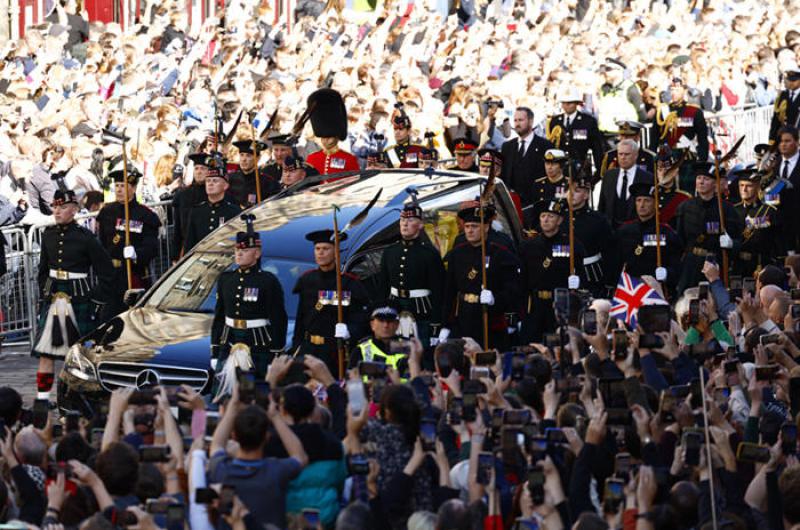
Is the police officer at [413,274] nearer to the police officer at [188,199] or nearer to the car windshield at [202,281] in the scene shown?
the car windshield at [202,281]

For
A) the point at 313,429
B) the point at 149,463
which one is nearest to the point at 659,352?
the point at 313,429

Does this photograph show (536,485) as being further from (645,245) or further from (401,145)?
(401,145)

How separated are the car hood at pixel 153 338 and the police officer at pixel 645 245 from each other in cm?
390

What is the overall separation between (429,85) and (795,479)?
17.6 m

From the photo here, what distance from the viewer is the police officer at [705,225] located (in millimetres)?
18016

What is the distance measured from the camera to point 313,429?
388 inches

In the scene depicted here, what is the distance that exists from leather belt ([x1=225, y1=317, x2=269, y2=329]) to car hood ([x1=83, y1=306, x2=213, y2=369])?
202mm

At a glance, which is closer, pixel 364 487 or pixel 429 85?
pixel 364 487

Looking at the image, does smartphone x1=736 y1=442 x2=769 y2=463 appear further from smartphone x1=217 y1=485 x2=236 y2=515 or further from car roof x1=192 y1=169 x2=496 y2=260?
car roof x1=192 y1=169 x2=496 y2=260

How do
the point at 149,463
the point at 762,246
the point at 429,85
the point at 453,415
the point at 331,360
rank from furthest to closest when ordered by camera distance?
1. the point at 429,85
2. the point at 762,246
3. the point at 331,360
4. the point at 453,415
5. the point at 149,463

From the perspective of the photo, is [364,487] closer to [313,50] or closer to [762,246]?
[762,246]

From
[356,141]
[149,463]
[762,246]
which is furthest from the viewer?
[356,141]

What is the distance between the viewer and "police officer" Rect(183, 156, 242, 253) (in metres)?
17.8

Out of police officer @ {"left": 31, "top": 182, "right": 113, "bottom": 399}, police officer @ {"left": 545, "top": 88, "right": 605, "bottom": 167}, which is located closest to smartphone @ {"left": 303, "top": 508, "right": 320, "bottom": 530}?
police officer @ {"left": 31, "top": 182, "right": 113, "bottom": 399}
